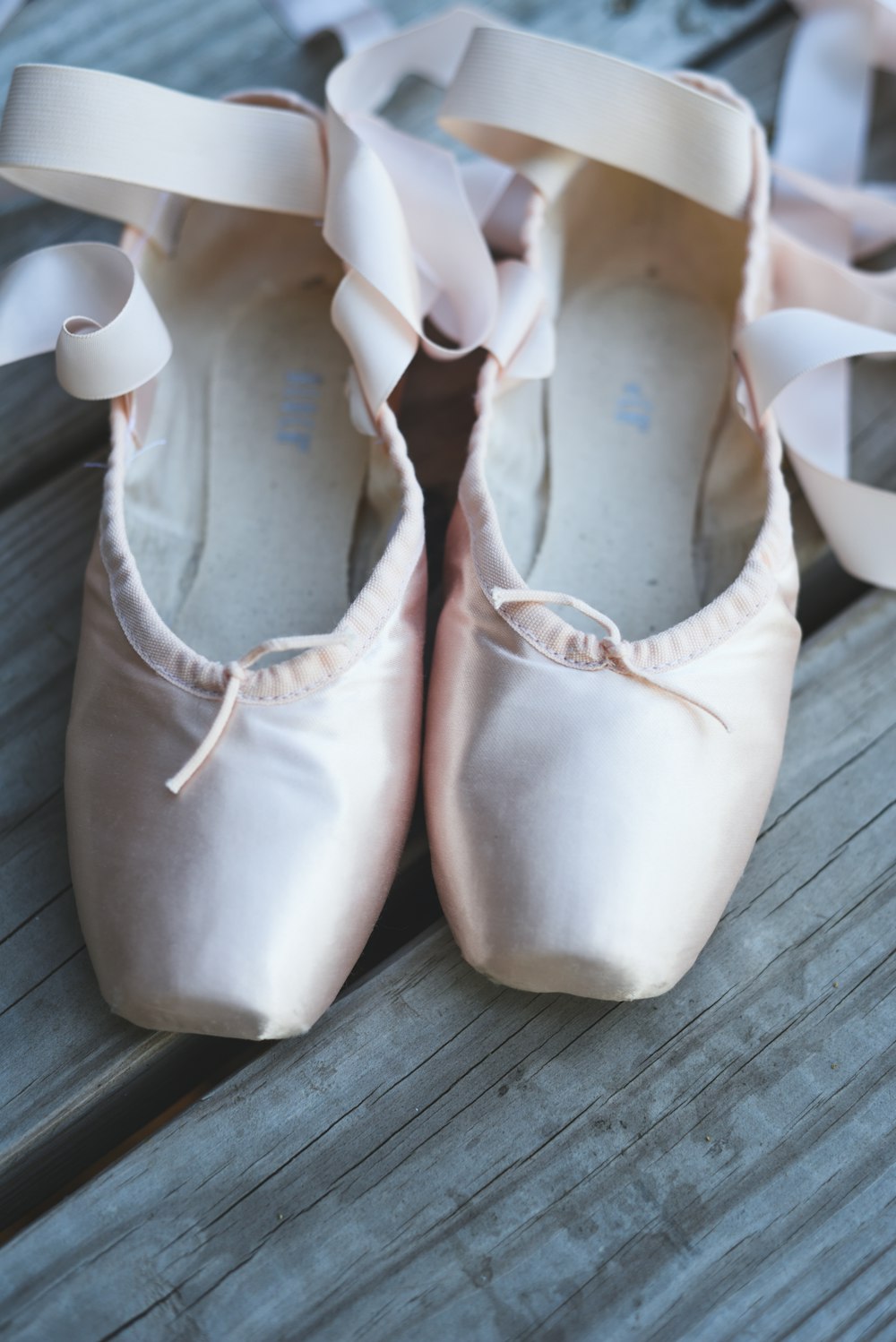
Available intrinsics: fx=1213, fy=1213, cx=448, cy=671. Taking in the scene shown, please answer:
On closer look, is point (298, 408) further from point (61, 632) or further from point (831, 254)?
point (831, 254)

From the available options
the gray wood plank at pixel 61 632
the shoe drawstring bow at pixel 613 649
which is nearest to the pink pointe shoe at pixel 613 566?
the shoe drawstring bow at pixel 613 649

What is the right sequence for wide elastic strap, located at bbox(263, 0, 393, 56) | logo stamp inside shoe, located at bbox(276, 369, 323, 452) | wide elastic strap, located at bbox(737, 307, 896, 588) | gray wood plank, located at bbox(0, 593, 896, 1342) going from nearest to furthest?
1. gray wood plank, located at bbox(0, 593, 896, 1342)
2. wide elastic strap, located at bbox(737, 307, 896, 588)
3. logo stamp inside shoe, located at bbox(276, 369, 323, 452)
4. wide elastic strap, located at bbox(263, 0, 393, 56)

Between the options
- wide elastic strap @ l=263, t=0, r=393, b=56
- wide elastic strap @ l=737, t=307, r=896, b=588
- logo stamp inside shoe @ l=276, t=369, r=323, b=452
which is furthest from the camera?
wide elastic strap @ l=263, t=0, r=393, b=56

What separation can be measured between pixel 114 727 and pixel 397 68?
693mm

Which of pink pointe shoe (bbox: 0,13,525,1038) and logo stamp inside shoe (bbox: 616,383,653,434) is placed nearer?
pink pointe shoe (bbox: 0,13,525,1038)

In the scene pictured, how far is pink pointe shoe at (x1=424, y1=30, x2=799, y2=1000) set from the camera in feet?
2.62

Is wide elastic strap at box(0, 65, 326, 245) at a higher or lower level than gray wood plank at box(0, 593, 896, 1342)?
higher

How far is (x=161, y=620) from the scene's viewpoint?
0.86m

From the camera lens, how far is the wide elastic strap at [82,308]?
3.05 feet

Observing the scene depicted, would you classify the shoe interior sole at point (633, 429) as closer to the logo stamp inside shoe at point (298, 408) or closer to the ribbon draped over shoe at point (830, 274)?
the ribbon draped over shoe at point (830, 274)

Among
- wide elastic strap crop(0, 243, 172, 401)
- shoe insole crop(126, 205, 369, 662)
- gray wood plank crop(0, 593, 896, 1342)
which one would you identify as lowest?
gray wood plank crop(0, 593, 896, 1342)

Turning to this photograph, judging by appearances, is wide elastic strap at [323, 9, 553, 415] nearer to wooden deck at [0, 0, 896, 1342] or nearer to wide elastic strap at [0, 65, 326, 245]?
wide elastic strap at [0, 65, 326, 245]

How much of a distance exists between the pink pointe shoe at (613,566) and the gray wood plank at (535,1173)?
0.08 meters

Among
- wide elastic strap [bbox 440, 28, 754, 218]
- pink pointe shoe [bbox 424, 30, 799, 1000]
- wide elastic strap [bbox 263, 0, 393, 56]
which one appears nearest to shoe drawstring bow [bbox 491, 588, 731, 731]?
pink pointe shoe [bbox 424, 30, 799, 1000]
